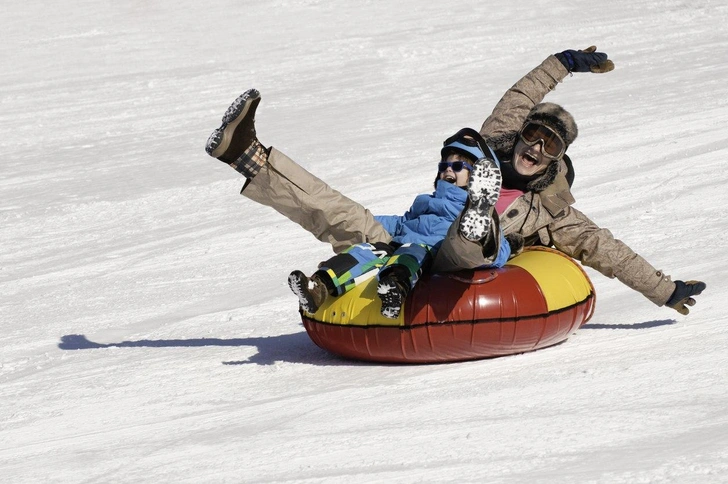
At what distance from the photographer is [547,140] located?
4508mm

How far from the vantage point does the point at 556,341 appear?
4250 millimetres

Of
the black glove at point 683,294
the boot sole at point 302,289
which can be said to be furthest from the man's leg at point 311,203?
the black glove at point 683,294

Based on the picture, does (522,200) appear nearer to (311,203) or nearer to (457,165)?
(457,165)

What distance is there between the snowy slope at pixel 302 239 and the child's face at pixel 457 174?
2.51ft

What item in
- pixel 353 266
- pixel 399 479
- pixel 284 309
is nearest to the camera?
pixel 399 479

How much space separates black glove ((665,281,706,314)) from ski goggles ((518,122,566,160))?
71cm

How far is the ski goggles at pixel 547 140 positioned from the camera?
14.7ft

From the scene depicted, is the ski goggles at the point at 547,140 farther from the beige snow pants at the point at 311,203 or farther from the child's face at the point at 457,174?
the beige snow pants at the point at 311,203

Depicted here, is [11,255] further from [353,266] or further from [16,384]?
[353,266]

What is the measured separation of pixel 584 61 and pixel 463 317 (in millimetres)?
1715

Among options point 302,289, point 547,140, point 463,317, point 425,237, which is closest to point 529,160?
point 547,140

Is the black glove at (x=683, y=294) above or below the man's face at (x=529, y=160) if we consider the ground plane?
below

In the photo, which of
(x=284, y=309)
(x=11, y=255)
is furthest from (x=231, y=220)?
(x=284, y=309)

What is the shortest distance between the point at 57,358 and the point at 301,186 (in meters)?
1.46
